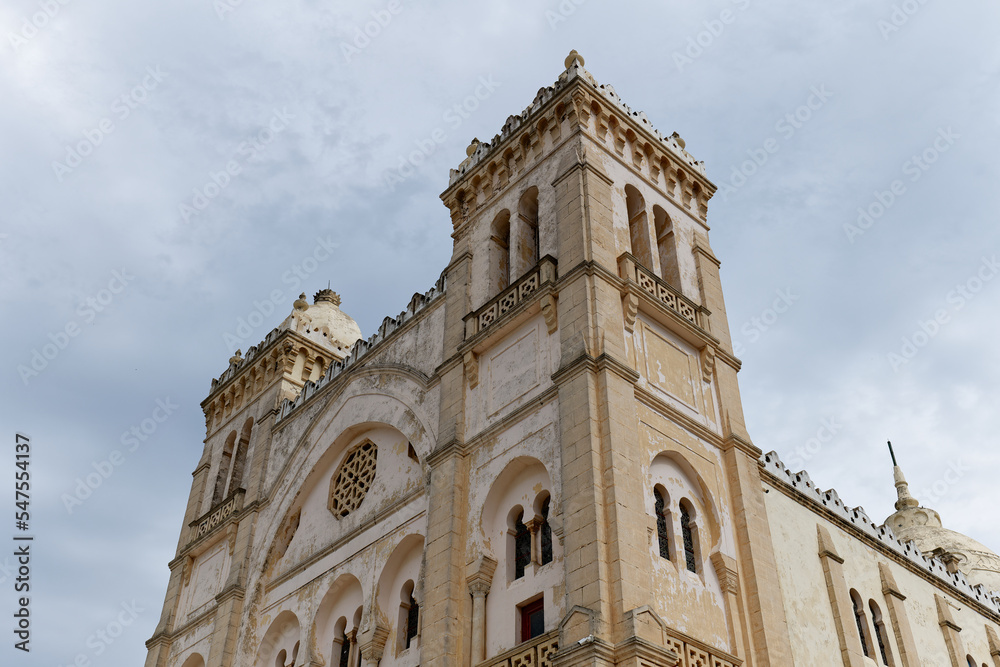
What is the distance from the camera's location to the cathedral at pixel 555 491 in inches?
583

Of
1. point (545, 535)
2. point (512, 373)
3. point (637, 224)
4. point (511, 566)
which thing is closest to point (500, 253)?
point (637, 224)

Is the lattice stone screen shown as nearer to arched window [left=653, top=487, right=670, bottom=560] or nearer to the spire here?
arched window [left=653, top=487, right=670, bottom=560]

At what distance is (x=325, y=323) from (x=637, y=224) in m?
12.8

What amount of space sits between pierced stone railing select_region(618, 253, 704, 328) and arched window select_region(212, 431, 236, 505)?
14.6 m

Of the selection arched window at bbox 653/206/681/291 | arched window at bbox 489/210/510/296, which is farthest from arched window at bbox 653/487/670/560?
arched window at bbox 489/210/510/296

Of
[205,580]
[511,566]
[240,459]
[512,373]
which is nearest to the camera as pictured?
[511,566]

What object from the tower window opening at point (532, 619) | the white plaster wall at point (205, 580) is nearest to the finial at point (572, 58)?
the tower window opening at point (532, 619)

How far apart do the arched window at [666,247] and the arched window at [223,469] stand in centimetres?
1428

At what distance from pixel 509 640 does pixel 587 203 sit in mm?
8372

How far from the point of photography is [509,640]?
14844 mm

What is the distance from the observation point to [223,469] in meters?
27.5

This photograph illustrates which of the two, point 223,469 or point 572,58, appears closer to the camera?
point 572,58

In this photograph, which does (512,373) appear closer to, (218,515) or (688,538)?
(688,538)

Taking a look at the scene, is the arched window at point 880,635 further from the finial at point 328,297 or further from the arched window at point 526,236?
the finial at point 328,297
